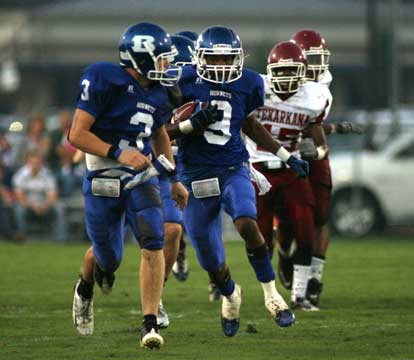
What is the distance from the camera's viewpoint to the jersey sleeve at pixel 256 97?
882 cm

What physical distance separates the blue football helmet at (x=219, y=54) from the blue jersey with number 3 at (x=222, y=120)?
64mm

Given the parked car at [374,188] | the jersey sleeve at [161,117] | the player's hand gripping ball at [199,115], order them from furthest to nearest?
1. the parked car at [374,188]
2. the player's hand gripping ball at [199,115]
3. the jersey sleeve at [161,117]

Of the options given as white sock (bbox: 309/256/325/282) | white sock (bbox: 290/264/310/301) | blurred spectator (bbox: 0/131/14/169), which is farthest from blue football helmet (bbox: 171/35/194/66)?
blurred spectator (bbox: 0/131/14/169)

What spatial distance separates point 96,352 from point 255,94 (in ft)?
6.58

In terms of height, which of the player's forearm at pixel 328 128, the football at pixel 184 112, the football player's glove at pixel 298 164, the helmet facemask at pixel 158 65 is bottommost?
the player's forearm at pixel 328 128

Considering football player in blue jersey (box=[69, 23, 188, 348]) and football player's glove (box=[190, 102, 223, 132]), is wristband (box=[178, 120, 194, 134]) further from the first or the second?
football player in blue jersey (box=[69, 23, 188, 348])

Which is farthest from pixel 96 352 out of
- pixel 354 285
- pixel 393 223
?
pixel 393 223

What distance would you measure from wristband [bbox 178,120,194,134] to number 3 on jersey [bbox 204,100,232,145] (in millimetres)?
154

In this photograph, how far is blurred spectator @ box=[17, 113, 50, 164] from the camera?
18016mm

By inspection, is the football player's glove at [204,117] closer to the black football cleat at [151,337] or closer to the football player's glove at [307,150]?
the football player's glove at [307,150]

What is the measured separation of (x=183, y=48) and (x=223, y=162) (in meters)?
1.61

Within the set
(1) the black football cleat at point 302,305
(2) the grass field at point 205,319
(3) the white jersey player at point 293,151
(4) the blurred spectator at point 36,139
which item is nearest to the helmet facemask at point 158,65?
(2) the grass field at point 205,319

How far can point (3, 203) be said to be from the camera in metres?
17.5

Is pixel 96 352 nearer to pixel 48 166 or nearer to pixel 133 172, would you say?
pixel 133 172
